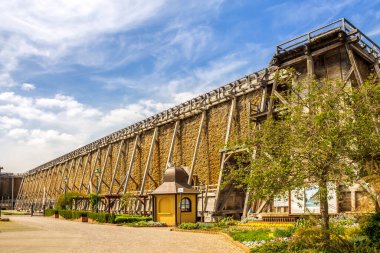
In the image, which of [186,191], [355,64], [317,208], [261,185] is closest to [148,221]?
[186,191]

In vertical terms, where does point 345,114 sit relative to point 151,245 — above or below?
above

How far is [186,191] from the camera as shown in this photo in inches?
1145

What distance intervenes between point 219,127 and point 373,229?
76.9 feet

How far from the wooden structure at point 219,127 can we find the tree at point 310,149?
187 cm

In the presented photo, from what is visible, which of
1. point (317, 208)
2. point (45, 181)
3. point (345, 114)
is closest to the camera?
point (345, 114)

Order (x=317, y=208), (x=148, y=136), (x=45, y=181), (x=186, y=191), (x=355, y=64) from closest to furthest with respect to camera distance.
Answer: (x=317, y=208) → (x=355, y=64) → (x=186, y=191) → (x=148, y=136) → (x=45, y=181)

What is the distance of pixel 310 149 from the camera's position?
11.6 meters

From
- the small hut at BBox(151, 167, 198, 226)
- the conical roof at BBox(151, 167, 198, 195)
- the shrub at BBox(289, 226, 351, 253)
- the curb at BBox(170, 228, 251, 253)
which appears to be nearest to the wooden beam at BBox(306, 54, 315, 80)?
the curb at BBox(170, 228, 251, 253)

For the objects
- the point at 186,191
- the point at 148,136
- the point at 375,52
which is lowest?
the point at 186,191

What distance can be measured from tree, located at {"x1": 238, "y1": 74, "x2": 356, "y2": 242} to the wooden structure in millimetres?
1871

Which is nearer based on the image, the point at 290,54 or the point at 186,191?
the point at 290,54

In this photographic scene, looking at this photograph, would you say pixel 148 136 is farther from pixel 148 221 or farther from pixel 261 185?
pixel 261 185

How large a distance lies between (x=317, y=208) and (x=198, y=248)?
7361 millimetres

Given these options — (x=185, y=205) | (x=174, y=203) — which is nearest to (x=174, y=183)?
(x=174, y=203)
